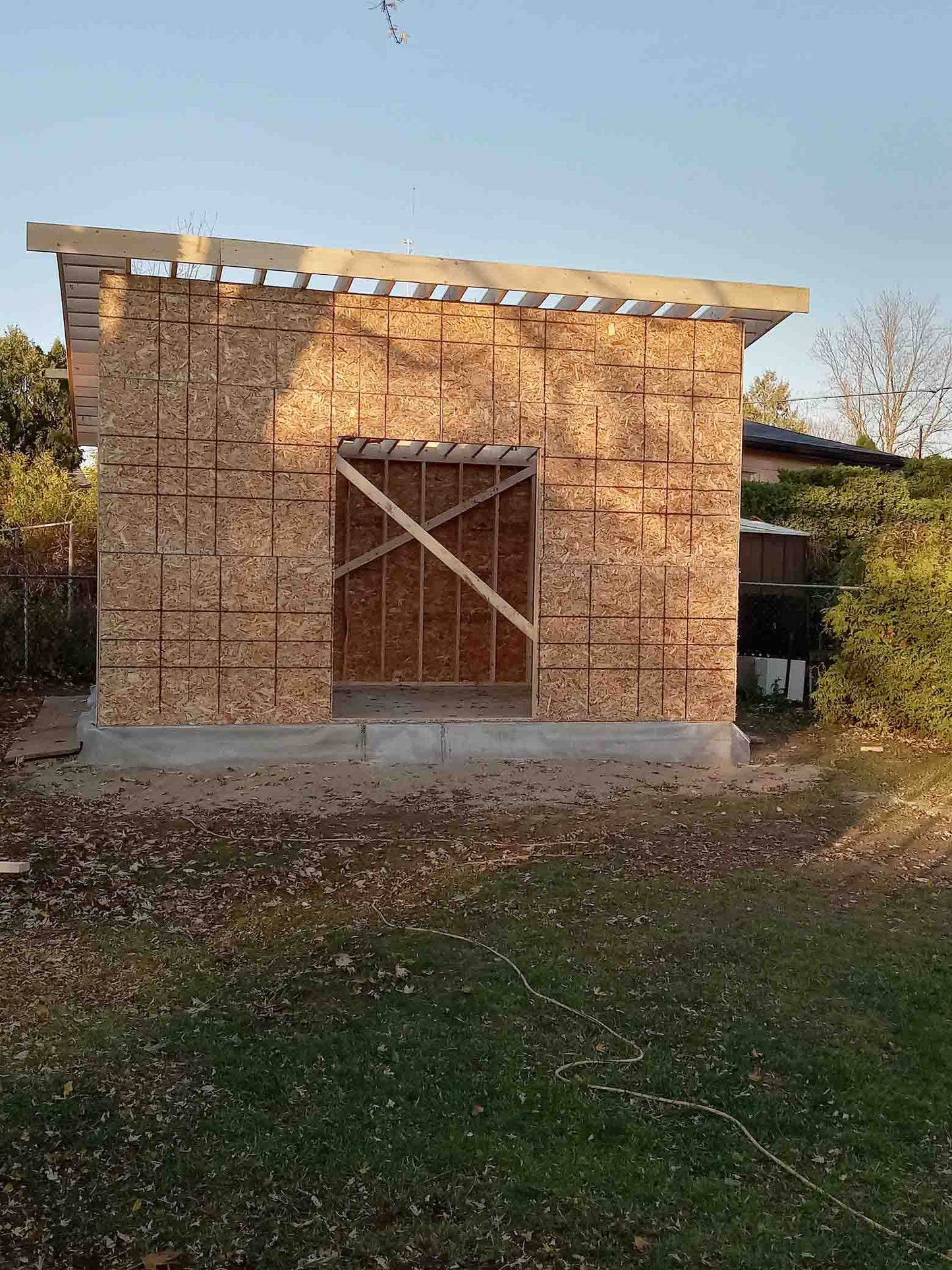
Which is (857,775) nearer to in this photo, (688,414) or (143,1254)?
(688,414)

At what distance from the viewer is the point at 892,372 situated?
33.9 metres

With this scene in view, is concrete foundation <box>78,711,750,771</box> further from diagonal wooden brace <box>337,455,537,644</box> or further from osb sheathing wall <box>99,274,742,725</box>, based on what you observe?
diagonal wooden brace <box>337,455,537,644</box>

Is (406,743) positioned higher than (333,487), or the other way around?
(333,487)

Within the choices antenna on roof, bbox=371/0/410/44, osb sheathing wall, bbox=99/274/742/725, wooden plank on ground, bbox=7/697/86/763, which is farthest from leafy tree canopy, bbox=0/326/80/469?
antenna on roof, bbox=371/0/410/44

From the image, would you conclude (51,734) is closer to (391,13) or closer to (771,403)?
(391,13)

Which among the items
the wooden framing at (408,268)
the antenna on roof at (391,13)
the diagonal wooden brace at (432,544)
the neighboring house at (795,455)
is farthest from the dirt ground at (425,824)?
the neighboring house at (795,455)

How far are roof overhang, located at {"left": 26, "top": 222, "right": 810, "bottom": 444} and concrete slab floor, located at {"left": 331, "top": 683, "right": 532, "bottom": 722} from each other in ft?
12.6

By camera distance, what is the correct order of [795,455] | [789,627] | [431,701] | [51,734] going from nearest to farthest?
[51,734] < [431,701] < [789,627] < [795,455]

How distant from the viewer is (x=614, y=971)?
4.53 m

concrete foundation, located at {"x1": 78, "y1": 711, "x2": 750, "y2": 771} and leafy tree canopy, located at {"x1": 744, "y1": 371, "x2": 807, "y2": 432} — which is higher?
leafy tree canopy, located at {"x1": 744, "y1": 371, "x2": 807, "y2": 432}

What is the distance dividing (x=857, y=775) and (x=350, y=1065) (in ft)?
22.4

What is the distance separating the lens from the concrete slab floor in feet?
32.7

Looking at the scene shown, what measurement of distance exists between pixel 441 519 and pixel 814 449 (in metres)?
11.5

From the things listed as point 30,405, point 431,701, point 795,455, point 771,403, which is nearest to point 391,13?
point 431,701
